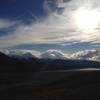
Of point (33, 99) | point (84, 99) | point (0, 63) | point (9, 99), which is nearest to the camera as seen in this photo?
point (84, 99)

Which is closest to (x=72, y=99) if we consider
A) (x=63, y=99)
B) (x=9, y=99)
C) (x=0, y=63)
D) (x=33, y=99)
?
(x=63, y=99)

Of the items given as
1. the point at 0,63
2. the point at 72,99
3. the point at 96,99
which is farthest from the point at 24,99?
the point at 0,63

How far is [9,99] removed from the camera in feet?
125

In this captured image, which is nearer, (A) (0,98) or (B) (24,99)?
(B) (24,99)

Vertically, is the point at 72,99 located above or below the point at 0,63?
below

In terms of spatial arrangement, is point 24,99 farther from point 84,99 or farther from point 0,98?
point 84,99

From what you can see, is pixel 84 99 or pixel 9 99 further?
pixel 9 99

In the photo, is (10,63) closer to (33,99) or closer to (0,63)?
(0,63)

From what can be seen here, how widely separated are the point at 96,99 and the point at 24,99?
9514 millimetres

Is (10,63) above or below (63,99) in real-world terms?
above

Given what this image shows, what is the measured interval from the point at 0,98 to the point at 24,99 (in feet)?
18.4

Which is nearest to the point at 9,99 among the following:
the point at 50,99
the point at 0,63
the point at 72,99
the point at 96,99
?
the point at 50,99

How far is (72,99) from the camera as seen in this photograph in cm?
3319

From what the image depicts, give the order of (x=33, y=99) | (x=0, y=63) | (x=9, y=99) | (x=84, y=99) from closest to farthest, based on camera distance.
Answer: (x=84, y=99) < (x=33, y=99) < (x=9, y=99) < (x=0, y=63)
